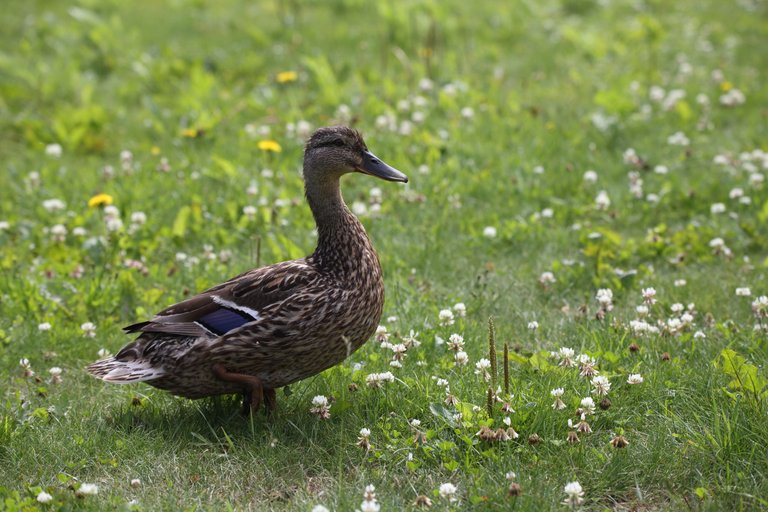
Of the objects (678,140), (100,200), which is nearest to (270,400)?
(100,200)

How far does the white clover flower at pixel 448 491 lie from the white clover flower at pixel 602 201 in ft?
12.1

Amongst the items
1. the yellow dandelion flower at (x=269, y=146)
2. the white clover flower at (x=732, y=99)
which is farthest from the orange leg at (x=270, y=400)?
the white clover flower at (x=732, y=99)

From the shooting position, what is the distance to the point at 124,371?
478 centimetres

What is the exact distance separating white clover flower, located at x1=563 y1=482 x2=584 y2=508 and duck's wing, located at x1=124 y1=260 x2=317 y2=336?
1.68 m

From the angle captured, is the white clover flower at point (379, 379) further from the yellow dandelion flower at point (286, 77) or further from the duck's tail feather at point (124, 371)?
the yellow dandelion flower at point (286, 77)

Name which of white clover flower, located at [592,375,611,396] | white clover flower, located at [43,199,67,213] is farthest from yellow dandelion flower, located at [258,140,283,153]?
white clover flower, located at [592,375,611,396]

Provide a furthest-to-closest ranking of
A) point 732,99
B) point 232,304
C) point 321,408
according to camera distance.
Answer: point 732,99
point 232,304
point 321,408

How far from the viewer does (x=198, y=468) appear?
173 inches

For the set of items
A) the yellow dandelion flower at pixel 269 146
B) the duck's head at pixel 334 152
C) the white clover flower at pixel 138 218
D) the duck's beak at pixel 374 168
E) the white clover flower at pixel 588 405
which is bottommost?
the white clover flower at pixel 588 405

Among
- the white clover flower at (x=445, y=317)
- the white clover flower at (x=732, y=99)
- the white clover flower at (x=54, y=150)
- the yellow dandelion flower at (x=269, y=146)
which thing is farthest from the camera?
the white clover flower at (x=732, y=99)

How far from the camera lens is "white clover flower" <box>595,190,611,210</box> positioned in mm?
7137

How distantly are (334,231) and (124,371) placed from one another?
1.30 metres

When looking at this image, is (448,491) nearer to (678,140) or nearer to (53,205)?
(53,205)

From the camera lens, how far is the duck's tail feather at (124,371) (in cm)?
470
